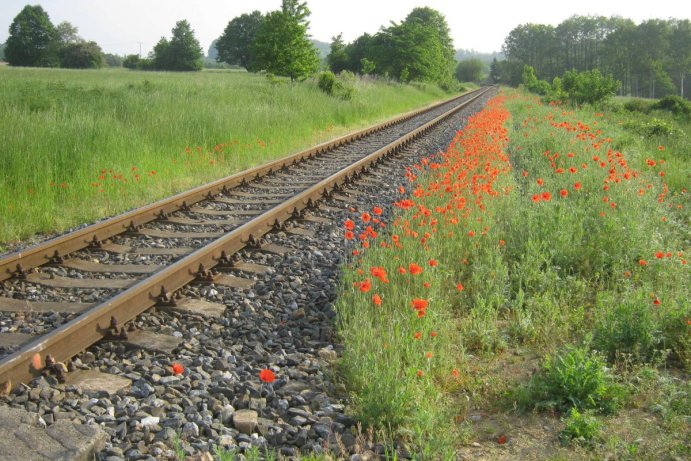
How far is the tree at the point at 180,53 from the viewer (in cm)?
9725

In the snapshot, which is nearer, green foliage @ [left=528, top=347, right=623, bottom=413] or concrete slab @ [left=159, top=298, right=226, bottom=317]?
green foliage @ [left=528, top=347, right=623, bottom=413]

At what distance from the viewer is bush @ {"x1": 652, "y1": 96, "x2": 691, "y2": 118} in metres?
30.6

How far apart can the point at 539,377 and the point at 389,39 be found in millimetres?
50203

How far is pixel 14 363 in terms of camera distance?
313 centimetres

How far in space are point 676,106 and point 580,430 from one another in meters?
33.9

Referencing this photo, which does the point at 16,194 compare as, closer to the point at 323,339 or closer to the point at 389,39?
the point at 323,339

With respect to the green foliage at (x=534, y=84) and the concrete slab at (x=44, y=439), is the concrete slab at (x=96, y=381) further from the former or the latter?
the green foliage at (x=534, y=84)

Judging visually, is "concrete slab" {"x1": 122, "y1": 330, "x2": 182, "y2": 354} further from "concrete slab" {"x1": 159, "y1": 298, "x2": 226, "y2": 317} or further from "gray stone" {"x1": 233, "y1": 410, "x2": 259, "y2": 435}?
"gray stone" {"x1": 233, "y1": 410, "x2": 259, "y2": 435}

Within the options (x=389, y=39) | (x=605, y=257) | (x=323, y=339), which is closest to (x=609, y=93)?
(x=389, y=39)

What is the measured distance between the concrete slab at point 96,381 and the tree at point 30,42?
98152 millimetres

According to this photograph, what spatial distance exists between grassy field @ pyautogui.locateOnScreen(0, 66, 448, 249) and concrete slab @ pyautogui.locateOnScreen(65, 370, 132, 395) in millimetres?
3807

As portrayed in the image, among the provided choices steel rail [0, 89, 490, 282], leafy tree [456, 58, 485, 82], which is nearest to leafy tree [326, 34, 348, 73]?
steel rail [0, 89, 490, 282]

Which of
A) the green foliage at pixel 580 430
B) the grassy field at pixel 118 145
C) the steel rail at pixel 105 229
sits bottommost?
the green foliage at pixel 580 430

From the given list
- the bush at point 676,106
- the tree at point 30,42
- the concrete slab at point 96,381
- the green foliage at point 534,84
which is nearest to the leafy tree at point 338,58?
the green foliage at point 534,84
